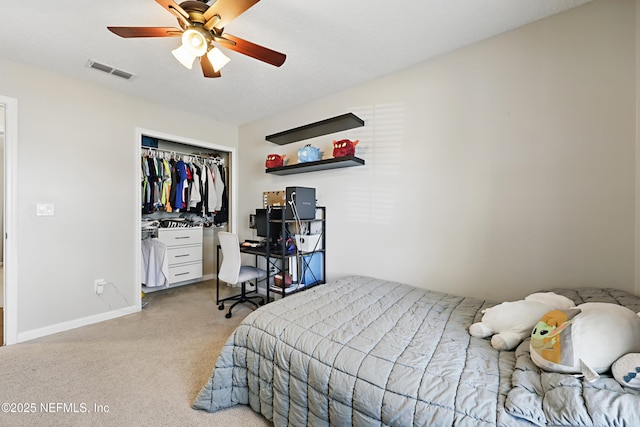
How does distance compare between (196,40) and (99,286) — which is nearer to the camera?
(196,40)

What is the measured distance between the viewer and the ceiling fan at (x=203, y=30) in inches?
52.0

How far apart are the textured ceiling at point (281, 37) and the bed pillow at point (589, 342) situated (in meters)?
1.77

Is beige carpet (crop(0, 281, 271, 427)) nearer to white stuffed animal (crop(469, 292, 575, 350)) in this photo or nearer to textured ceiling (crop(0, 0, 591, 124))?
white stuffed animal (crop(469, 292, 575, 350))

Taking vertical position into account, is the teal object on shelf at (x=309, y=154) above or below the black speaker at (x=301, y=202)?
above

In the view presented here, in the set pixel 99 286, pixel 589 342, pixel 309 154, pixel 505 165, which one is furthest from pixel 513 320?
pixel 99 286

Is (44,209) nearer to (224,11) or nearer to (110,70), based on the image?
(110,70)

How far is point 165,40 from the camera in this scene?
1941mm

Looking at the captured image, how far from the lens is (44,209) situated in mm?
2352

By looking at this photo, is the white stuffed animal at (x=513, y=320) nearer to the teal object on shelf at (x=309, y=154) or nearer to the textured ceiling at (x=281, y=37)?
the textured ceiling at (x=281, y=37)

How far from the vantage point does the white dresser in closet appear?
11.4 feet

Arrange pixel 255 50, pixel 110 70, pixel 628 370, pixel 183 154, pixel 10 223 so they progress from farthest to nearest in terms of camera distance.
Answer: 1. pixel 183 154
2. pixel 110 70
3. pixel 10 223
4. pixel 255 50
5. pixel 628 370

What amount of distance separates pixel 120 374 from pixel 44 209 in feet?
5.43

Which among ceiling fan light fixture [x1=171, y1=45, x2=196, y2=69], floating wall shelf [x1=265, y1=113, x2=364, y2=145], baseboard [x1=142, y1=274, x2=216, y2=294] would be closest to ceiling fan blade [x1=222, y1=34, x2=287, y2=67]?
ceiling fan light fixture [x1=171, y1=45, x2=196, y2=69]

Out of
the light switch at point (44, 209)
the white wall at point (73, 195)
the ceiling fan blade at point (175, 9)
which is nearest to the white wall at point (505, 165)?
the ceiling fan blade at point (175, 9)
